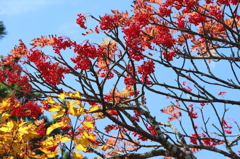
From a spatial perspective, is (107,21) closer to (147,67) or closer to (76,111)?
(147,67)

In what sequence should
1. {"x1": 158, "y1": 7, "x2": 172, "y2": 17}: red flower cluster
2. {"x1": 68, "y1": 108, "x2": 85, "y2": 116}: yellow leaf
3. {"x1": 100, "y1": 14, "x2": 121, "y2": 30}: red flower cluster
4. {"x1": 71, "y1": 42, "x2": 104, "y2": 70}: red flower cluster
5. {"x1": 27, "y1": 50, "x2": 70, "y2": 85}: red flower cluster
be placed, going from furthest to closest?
{"x1": 158, "y1": 7, "x2": 172, "y2": 17}: red flower cluster → {"x1": 100, "y1": 14, "x2": 121, "y2": 30}: red flower cluster → {"x1": 27, "y1": 50, "x2": 70, "y2": 85}: red flower cluster → {"x1": 71, "y1": 42, "x2": 104, "y2": 70}: red flower cluster → {"x1": 68, "y1": 108, "x2": 85, "y2": 116}: yellow leaf

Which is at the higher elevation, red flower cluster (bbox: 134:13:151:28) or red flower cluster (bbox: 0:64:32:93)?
red flower cluster (bbox: 134:13:151:28)

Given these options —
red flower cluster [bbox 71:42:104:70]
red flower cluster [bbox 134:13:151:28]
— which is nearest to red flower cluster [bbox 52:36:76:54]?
red flower cluster [bbox 71:42:104:70]

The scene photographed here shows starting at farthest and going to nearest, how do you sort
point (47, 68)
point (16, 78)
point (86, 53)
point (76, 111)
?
point (16, 78) < point (47, 68) < point (86, 53) < point (76, 111)

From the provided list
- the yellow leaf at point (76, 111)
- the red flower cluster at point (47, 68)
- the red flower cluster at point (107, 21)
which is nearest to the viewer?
the yellow leaf at point (76, 111)

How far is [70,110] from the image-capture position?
2.47 m

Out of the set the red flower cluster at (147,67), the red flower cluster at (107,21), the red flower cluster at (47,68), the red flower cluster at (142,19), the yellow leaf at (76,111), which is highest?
the red flower cluster at (142,19)

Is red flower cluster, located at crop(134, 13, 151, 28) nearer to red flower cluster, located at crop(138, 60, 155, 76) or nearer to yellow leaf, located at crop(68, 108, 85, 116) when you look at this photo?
red flower cluster, located at crop(138, 60, 155, 76)

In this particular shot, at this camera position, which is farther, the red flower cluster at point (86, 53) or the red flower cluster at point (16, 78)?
the red flower cluster at point (16, 78)

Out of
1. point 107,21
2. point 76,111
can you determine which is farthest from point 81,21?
point 76,111

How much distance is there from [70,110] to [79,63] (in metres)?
1.48

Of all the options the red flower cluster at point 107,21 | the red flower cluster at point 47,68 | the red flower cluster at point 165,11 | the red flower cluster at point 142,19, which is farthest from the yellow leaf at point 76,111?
the red flower cluster at point 165,11

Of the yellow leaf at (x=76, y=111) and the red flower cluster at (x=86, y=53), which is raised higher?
the red flower cluster at (x=86, y=53)

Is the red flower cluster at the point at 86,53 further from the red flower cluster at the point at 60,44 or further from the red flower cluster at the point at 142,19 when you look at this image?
the red flower cluster at the point at 142,19
